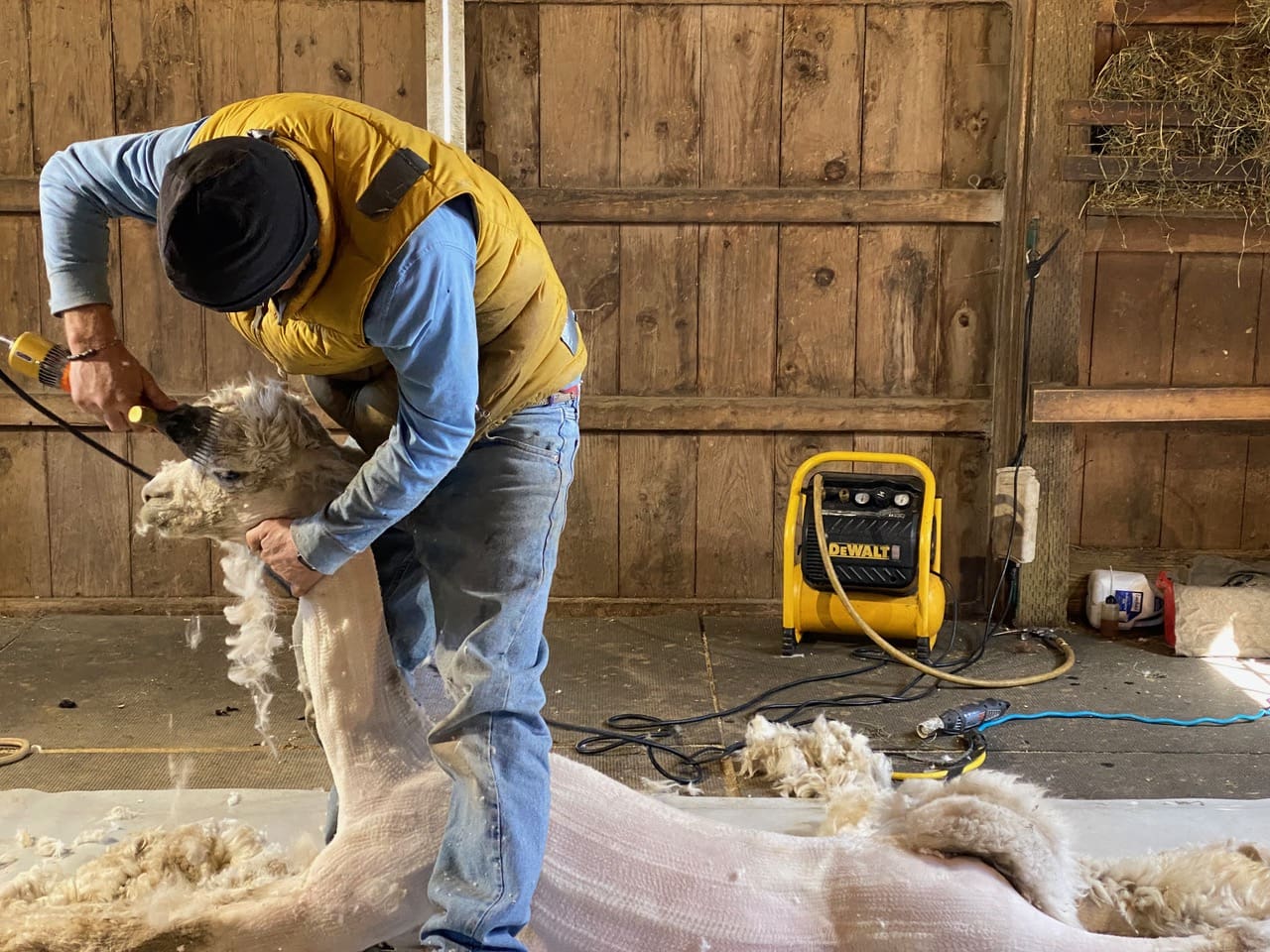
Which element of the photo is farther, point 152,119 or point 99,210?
point 152,119

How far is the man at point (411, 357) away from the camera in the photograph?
1.44 meters

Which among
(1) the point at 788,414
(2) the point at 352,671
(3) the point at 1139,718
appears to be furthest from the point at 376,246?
(1) the point at 788,414

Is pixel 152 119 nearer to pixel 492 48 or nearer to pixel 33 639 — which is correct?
pixel 492 48

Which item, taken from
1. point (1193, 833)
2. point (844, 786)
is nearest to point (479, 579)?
point (844, 786)

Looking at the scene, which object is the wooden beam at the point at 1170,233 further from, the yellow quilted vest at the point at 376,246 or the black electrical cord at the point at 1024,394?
the yellow quilted vest at the point at 376,246

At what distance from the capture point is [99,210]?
182 centimetres

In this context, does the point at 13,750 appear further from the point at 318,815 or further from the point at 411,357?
the point at 411,357

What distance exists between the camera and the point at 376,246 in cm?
152

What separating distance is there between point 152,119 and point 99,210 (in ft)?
8.05

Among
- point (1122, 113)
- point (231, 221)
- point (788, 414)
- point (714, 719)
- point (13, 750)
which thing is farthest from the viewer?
point (788, 414)

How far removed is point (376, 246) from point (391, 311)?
9 centimetres

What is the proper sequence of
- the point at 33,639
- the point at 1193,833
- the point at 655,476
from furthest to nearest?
1. the point at 655,476
2. the point at 33,639
3. the point at 1193,833

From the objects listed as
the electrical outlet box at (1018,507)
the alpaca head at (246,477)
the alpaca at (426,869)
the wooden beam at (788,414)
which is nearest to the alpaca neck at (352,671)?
the alpaca at (426,869)

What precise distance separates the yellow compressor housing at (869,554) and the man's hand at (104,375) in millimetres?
2369
